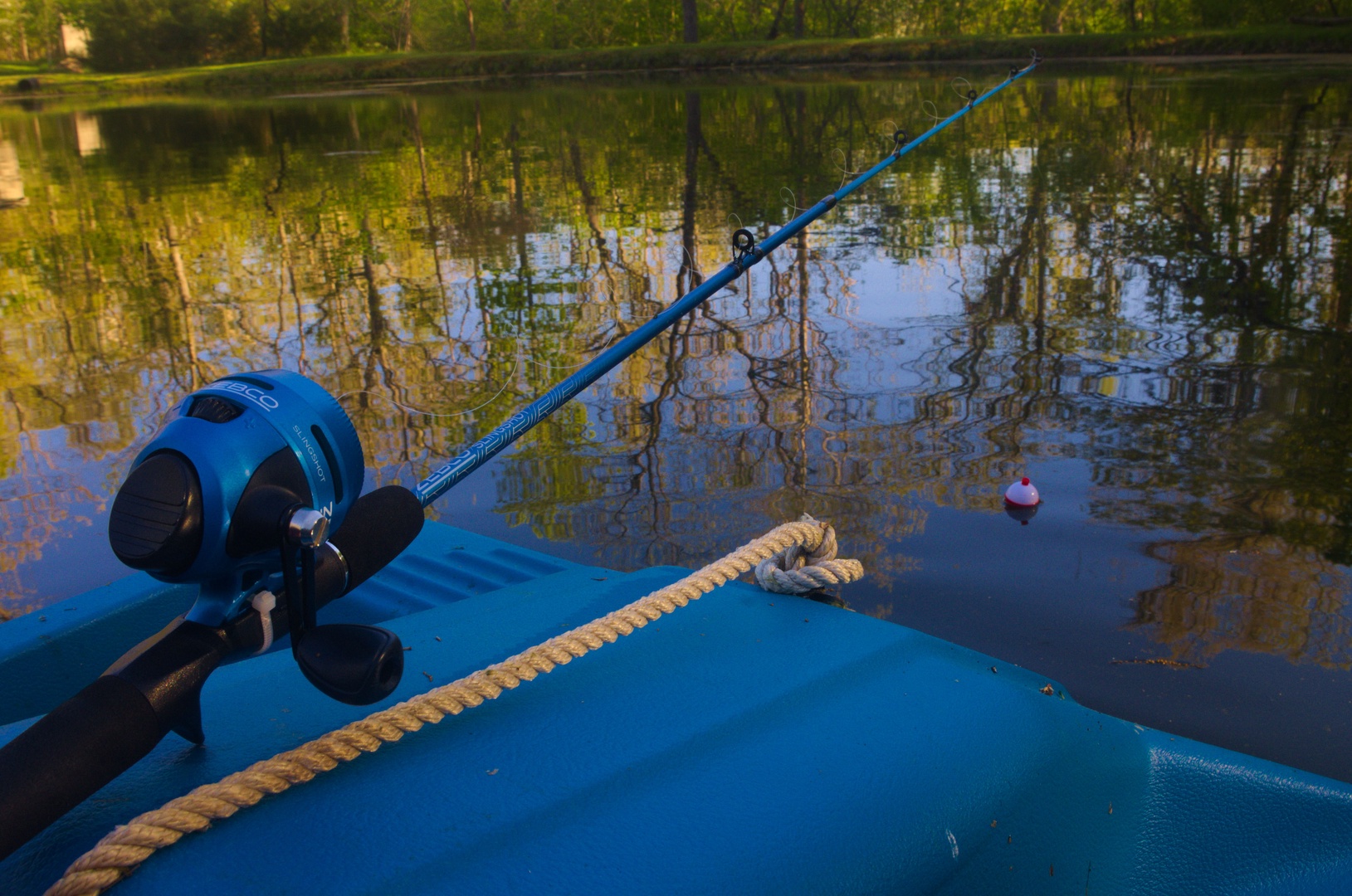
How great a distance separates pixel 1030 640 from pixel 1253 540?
830mm

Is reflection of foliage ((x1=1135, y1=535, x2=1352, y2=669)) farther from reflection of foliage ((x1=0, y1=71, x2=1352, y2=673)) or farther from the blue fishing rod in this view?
the blue fishing rod

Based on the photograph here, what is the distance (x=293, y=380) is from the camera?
3.89 ft

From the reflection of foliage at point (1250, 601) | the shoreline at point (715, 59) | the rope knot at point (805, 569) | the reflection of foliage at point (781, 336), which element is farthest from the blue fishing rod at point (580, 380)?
the shoreline at point (715, 59)

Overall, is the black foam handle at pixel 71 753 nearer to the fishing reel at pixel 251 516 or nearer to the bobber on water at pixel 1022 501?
the fishing reel at pixel 251 516

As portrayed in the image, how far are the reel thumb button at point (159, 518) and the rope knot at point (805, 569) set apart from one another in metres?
0.93

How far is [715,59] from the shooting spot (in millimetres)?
32906

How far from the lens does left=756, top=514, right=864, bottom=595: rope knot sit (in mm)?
1674

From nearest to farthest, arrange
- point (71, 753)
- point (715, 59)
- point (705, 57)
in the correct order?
1. point (71, 753)
2. point (715, 59)
3. point (705, 57)

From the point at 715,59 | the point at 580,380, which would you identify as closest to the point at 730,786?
the point at 580,380

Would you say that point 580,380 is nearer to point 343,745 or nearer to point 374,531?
point 374,531

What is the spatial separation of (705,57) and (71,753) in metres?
34.6

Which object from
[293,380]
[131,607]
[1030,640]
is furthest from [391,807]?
[1030,640]

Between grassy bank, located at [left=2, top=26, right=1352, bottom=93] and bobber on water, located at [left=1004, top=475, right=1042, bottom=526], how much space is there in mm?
26852

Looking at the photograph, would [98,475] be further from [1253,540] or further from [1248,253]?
[1248,253]
